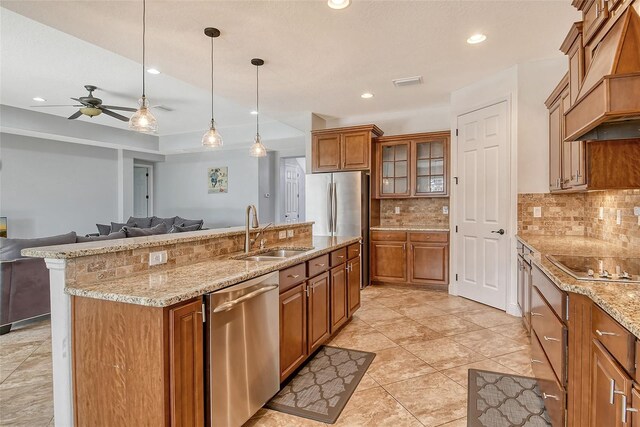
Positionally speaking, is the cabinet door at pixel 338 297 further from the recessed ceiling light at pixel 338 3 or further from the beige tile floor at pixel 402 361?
the recessed ceiling light at pixel 338 3

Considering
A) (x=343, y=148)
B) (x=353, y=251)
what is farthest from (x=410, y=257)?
→ (x=343, y=148)

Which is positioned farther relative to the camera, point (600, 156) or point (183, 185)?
point (183, 185)

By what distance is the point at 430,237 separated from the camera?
4.75 meters

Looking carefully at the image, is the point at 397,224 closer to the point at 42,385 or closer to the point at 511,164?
the point at 511,164

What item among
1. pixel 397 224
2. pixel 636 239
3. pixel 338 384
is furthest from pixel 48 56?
pixel 636 239

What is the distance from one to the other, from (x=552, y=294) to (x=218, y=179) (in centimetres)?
752

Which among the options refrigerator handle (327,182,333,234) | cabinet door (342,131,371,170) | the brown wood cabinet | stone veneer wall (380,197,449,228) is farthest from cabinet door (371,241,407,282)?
cabinet door (342,131,371,170)

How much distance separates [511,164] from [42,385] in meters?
4.66

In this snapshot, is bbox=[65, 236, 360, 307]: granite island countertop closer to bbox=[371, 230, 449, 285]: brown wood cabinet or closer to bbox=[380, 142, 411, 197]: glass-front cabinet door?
bbox=[371, 230, 449, 285]: brown wood cabinet

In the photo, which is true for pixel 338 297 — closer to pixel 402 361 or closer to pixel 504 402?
pixel 402 361

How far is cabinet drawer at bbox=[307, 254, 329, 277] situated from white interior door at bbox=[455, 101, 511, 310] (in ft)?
7.33

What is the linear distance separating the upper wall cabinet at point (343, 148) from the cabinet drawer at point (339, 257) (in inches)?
78.6

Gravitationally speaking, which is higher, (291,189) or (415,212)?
(291,189)

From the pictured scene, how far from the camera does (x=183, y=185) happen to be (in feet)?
28.3
